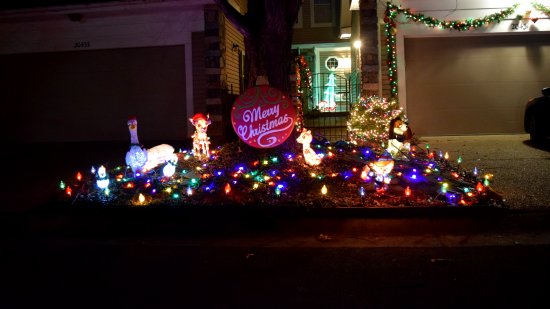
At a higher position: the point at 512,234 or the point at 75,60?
the point at 75,60

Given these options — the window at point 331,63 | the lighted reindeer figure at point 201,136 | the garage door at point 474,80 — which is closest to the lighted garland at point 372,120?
the garage door at point 474,80

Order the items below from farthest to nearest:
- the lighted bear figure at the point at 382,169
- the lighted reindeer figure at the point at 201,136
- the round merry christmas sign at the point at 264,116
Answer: the lighted reindeer figure at the point at 201,136, the round merry christmas sign at the point at 264,116, the lighted bear figure at the point at 382,169

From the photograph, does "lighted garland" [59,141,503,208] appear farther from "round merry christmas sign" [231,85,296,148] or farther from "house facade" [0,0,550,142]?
"house facade" [0,0,550,142]

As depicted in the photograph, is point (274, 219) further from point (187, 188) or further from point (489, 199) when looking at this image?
point (489, 199)

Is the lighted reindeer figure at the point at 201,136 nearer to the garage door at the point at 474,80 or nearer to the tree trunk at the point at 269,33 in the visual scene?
the tree trunk at the point at 269,33

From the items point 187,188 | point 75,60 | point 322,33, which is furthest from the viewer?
point 322,33

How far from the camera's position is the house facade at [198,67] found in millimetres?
12289

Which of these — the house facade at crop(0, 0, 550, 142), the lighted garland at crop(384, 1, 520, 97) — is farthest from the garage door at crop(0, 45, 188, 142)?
the lighted garland at crop(384, 1, 520, 97)

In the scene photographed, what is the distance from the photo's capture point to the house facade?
12289mm

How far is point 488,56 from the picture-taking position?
12570mm

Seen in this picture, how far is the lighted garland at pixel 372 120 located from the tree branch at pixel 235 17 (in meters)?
3.46

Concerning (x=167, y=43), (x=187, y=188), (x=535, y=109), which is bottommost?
(x=187, y=188)

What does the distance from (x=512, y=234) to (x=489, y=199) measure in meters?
0.82

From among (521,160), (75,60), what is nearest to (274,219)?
(521,160)
